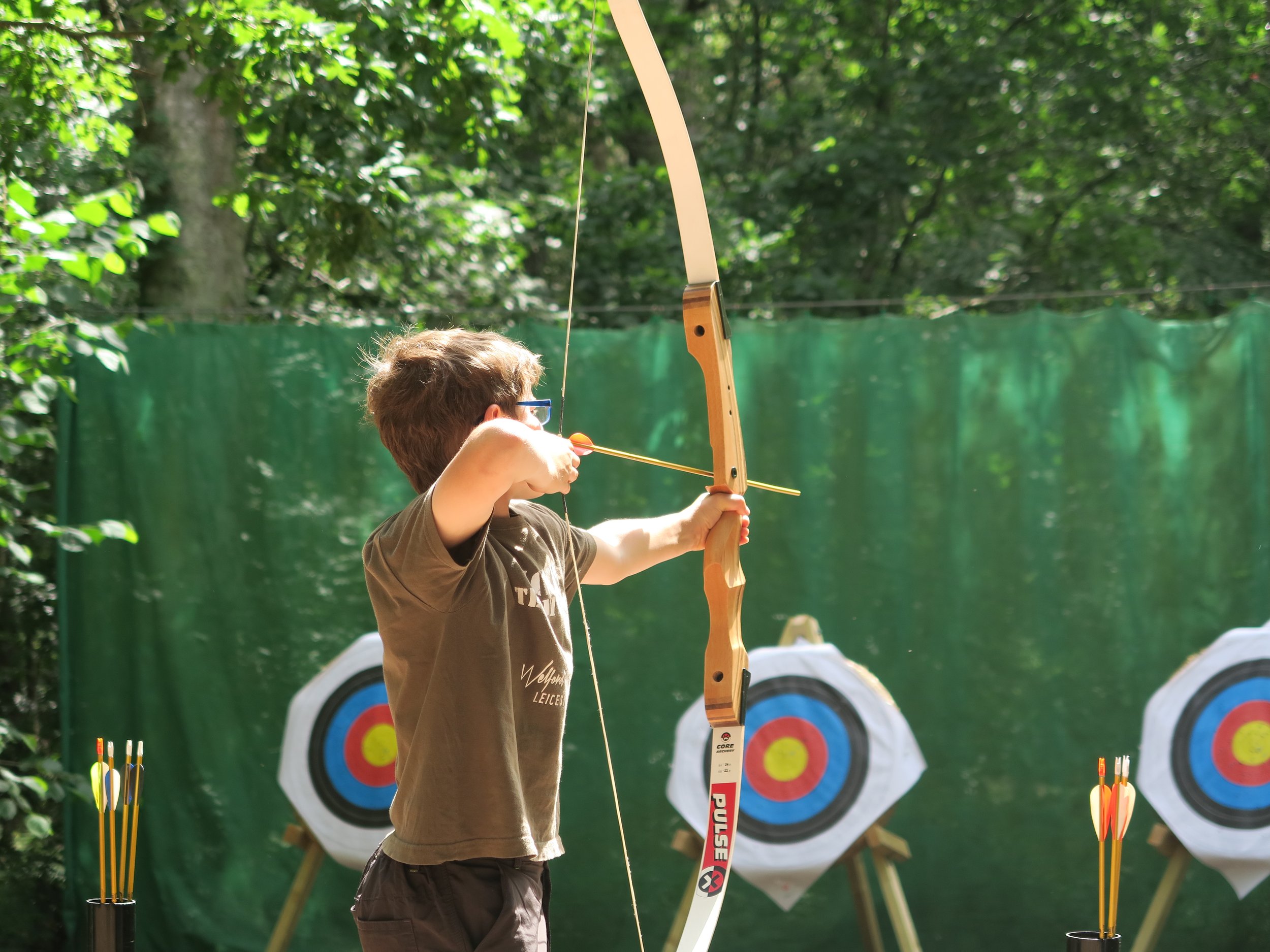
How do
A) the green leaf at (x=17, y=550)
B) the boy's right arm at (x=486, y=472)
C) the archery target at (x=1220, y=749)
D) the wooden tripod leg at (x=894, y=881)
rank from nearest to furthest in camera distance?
the boy's right arm at (x=486, y=472) < the green leaf at (x=17, y=550) < the wooden tripod leg at (x=894, y=881) < the archery target at (x=1220, y=749)

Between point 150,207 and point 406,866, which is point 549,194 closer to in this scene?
point 150,207

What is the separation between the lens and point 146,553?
10.0ft

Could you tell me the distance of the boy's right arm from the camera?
1188 mm

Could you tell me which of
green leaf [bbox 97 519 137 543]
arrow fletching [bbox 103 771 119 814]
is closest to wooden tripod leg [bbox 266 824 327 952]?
arrow fletching [bbox 103 771 119 814]

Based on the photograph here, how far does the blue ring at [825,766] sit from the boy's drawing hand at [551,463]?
1780 millimetres

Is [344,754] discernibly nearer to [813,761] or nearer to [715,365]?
[813,761]

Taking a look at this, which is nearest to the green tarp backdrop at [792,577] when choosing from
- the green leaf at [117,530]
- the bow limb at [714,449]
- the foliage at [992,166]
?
the green leaf at [117,530]

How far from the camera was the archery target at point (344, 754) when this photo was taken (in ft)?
9.73

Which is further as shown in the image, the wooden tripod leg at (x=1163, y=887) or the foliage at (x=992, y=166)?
the foliage at (x=992, y=166)

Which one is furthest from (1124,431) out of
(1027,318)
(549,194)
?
(549,194)

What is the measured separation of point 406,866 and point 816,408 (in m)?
1.94

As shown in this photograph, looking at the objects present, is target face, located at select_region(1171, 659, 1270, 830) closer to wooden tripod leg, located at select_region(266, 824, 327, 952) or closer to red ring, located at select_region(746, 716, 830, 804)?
red ring, located at select_region(746, 716, 830, 804)

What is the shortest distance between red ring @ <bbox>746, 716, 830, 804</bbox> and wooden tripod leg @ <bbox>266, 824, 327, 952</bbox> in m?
1.06

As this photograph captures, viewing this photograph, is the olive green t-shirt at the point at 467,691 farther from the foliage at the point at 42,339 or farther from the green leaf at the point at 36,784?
the green leaf at the point at 36,784
